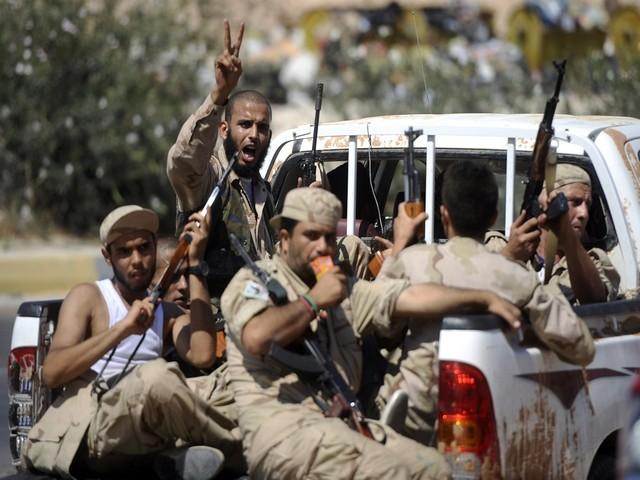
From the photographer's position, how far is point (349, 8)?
31.8 meters

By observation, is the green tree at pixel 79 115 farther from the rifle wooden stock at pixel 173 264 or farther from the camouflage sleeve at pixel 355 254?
the rifle wooden stock at pixel 173 264

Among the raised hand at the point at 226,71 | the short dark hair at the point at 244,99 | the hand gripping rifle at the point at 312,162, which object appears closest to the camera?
the raised hand at the point at 226,71

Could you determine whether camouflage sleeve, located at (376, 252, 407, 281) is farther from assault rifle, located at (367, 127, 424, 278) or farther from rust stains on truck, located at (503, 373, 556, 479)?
rust stains on truck, located at (503, 373, 556, 479)

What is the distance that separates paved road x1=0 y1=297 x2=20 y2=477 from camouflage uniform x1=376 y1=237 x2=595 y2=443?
3566 millimetres

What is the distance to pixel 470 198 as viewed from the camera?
14.5 ft

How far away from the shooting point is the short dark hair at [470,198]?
14.5 feet

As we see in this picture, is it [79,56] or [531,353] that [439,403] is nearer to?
[531,353]

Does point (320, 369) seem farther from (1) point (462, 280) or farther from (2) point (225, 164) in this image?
(2) point (225, 164)

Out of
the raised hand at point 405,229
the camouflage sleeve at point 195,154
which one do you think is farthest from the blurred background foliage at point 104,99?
the raised hand at point 405,229

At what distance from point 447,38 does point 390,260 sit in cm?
2532

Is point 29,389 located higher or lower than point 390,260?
lower

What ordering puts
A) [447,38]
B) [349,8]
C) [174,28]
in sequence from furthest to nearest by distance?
[349,8], [447,38], [174,28]

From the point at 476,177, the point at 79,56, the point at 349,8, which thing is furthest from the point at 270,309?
the point at 349,8

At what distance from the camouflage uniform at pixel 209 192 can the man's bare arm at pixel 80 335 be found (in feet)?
2.19
